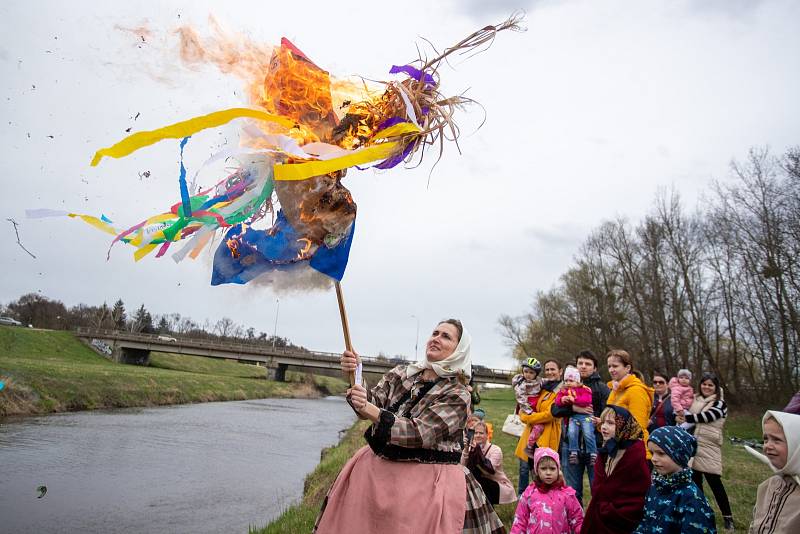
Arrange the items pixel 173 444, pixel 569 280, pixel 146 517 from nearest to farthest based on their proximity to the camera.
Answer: pixel 146 517, pixel 173 444, pixel 569 280

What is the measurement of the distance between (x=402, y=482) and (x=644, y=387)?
4.02 meters

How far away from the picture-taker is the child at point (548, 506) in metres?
4.37

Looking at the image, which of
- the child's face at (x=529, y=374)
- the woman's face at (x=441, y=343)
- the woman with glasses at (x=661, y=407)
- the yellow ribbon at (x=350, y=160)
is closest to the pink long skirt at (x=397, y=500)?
the woman's face at (x=441, y=343)

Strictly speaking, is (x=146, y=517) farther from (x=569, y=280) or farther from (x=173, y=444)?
(x=569, y=280)

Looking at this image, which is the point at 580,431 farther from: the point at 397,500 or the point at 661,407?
the point at 397,500

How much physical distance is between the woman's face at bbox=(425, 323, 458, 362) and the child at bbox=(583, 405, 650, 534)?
2.13 metres

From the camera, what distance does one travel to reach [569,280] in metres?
43.0

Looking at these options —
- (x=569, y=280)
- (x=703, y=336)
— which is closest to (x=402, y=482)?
(x=703, y=336)

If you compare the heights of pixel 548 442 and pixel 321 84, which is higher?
pixel 321 84

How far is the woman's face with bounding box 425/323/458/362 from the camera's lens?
3355mm

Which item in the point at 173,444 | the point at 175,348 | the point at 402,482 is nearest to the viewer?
the point at 402,482

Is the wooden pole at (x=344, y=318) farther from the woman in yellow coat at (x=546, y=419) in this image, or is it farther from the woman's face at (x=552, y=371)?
the woman's face at (x=552, y=371)

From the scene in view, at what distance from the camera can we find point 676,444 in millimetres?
3705

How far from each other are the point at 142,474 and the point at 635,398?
984 cm
